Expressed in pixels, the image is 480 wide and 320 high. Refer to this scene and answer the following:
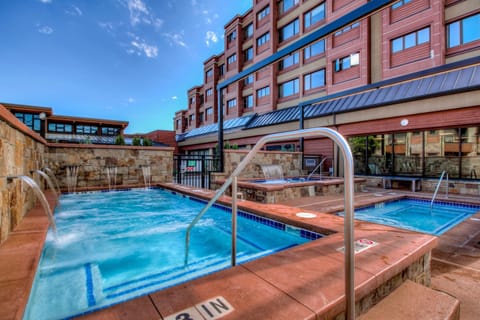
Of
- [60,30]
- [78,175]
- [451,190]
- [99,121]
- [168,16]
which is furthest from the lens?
[99,121]

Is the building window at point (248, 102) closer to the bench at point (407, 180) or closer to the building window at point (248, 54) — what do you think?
the building window at point (248, 54)

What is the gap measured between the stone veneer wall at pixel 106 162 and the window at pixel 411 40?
427 inches

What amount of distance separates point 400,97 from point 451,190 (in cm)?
380

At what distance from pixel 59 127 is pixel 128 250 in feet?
83.3

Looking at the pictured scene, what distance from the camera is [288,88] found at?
1570cm

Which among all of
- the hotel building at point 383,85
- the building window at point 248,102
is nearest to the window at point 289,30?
the hotel building at point 383,85

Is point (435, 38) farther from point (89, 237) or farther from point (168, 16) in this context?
point (168, 16)

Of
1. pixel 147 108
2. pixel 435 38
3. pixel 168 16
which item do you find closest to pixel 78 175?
pixel 435 38

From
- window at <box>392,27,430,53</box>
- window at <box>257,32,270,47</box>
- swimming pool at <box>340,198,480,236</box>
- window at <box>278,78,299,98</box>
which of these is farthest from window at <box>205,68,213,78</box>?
swimming pool at <box>340,198,480,236</box>

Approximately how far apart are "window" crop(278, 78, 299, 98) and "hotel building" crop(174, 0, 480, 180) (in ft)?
0.23

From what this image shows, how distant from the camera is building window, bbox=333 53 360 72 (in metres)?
11.4

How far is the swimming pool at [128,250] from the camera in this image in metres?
1.99

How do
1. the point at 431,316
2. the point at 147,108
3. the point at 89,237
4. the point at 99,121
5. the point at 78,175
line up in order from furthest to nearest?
1. the point at 147,108
2. the point at 99,121
3. the point at 78,175
4. the point at 89,237
5. the point at 431,316

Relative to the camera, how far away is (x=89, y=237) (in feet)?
11.3
